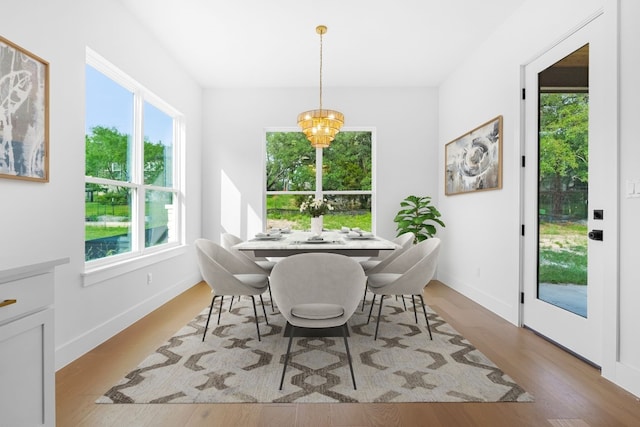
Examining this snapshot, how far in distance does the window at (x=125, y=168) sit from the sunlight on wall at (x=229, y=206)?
0.81 m

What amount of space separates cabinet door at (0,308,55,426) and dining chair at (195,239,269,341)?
4.34ft

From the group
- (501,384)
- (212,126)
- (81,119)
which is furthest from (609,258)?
(212,126)

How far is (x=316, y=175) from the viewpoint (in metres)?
5.54

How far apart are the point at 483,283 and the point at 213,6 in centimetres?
399

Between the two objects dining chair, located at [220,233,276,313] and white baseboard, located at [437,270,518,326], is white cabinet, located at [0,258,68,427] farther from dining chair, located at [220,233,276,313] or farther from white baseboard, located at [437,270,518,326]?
white baseboard, located at [437,270,518,326]

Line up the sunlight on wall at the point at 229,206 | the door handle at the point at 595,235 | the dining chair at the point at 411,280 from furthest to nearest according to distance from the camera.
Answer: the sunlight on wall at the point at 229,206, the dining chair at the point at 411,280, the door handle at the point at 595,235

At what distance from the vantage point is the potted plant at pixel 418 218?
492 centimetres

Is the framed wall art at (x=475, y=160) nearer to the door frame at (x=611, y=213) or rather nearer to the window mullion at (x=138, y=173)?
the door frame at (x=611, y=213)

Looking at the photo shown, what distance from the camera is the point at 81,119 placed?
8.76 ft

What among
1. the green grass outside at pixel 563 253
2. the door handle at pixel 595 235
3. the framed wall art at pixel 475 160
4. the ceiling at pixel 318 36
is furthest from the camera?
the framed wall art at pixel 475 160

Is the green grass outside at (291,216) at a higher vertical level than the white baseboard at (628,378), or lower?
higher

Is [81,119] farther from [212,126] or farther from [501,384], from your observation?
[501,384]

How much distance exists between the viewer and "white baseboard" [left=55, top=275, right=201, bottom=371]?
2.45 metres

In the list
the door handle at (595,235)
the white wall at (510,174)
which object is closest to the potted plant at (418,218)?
the white wall at (510,174)
